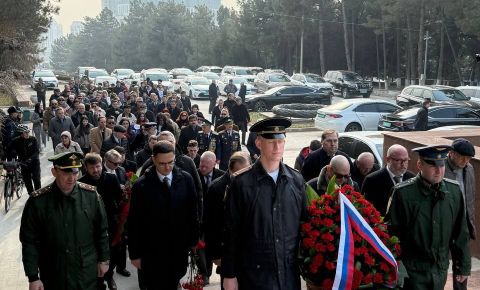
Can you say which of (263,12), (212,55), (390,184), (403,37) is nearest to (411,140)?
(390,184)

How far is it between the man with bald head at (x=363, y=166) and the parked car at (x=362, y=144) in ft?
10.4

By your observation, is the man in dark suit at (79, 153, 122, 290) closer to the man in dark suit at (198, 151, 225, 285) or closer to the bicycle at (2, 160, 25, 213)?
the man in dark suit at (198, 151, 225, 285)

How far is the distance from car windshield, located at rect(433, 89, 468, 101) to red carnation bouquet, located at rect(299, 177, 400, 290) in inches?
1030

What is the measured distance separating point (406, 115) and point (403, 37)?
3926 centimetres

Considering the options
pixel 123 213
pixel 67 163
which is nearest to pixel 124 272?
pixel 123 213

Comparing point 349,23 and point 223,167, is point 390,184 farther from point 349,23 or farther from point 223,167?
point 349,23

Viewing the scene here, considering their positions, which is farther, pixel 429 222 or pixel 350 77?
pixel 350 77

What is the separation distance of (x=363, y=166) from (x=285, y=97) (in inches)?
978

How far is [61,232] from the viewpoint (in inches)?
207

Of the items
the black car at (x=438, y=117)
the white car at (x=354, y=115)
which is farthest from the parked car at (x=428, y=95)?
the black car at (x=438, y=117)

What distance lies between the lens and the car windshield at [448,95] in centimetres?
2962

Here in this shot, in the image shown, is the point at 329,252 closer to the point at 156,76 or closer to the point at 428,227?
the point at 428,227

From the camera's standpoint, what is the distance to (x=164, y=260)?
226 inches

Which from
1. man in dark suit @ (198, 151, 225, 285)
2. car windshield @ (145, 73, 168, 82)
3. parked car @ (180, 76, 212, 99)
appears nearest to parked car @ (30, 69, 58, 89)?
car windshield @ (145, 73, 168, 82)
